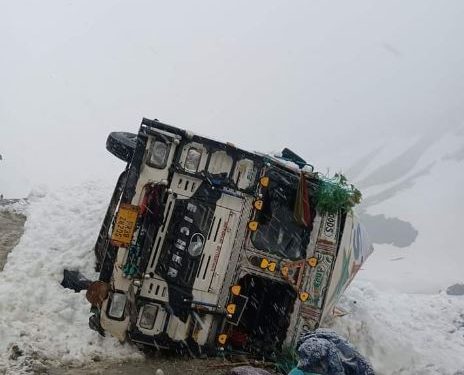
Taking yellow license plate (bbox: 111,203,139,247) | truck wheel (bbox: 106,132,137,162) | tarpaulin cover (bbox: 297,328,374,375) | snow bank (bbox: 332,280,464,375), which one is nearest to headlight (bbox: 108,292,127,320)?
yellow license plate (bbox: 111,203,139,247)

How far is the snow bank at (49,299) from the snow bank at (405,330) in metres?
3.42

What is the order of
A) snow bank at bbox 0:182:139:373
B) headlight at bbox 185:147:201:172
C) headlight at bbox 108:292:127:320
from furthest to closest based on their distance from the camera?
headlight at bbox 185:147:201:172
headlight at bbox 108:292:127:320
snow bank at bbox 0:182:139:373

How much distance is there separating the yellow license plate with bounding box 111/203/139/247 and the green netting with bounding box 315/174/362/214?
6.19 feet

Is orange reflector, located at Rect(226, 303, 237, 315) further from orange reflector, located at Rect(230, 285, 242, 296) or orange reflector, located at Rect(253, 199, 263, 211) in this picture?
orange reflector, located at Rect(253, 199, 263, 211)

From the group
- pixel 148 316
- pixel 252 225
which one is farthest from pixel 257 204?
pixel 148 316

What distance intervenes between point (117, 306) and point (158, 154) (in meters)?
1.50

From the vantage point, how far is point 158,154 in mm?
5312

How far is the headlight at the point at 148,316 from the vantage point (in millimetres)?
5328

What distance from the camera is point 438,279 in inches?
706

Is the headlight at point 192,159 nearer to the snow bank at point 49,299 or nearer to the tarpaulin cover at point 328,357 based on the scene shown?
the snow bank at point 49,299

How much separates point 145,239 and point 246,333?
165 centimetres

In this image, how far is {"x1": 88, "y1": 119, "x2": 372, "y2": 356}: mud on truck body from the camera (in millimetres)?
5266

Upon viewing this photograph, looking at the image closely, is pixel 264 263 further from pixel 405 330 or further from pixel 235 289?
pixel 405 330

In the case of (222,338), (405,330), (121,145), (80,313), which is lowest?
(80,313)
